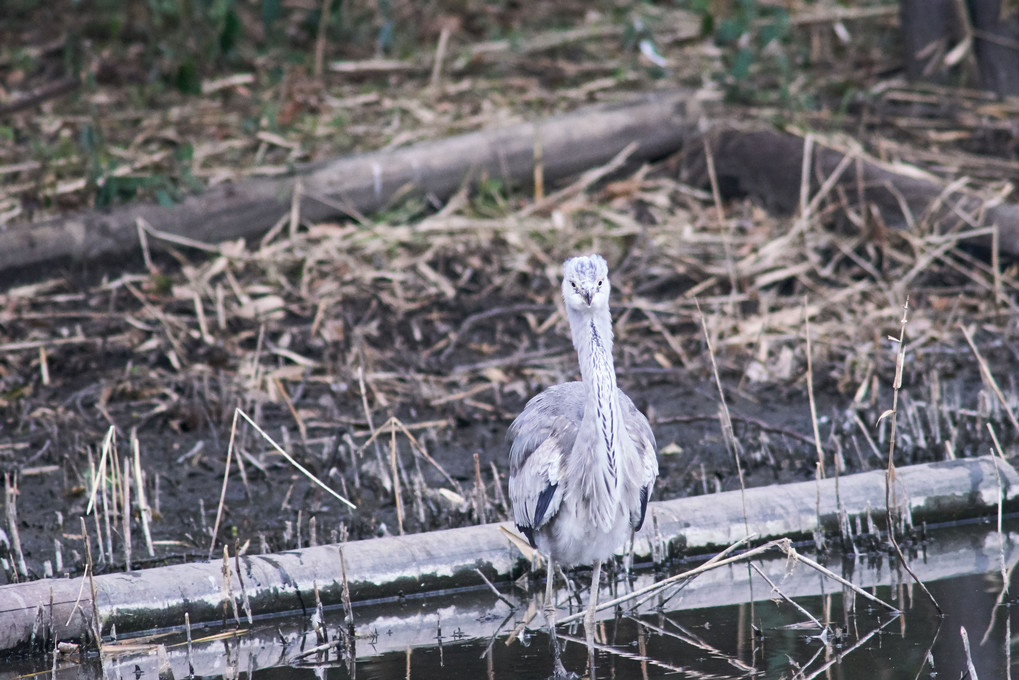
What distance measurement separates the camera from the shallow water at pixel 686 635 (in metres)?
4.54

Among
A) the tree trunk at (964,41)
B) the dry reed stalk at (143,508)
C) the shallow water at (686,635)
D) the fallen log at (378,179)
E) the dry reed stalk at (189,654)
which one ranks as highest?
the tree trunk at (964,41)

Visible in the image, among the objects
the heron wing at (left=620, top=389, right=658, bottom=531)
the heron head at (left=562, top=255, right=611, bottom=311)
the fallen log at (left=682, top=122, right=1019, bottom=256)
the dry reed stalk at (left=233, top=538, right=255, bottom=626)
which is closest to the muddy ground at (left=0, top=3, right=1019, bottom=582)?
the fallen log at (left=682, top=122, right=1019, bottom=256)

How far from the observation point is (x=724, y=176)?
955 cm

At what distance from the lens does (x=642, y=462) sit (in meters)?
4.83

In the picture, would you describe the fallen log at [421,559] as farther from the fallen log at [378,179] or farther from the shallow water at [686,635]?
the fallen log at [378,179]

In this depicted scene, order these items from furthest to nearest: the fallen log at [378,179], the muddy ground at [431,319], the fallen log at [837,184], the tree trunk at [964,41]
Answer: the tree trunk at [964,41], the fallen log at [837,184], the fallen log at [378,179], the muddy ground at [431,319]

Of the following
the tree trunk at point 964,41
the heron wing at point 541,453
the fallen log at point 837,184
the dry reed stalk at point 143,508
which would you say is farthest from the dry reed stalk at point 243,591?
the tree trunk at point 964,41

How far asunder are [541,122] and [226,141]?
8.54 feet

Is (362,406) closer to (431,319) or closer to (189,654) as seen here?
(431,319)

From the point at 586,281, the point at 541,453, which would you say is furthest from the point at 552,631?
the point at 586,281

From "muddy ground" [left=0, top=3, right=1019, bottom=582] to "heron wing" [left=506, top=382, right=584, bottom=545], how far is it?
34cm

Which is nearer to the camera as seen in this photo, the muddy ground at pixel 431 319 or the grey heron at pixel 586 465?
the grey heron at pixel 586 465

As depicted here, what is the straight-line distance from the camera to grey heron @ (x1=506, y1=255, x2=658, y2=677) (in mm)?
4508

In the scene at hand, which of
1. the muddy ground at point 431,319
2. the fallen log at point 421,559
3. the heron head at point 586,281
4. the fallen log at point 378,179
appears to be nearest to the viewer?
the heron head at point 586,281
